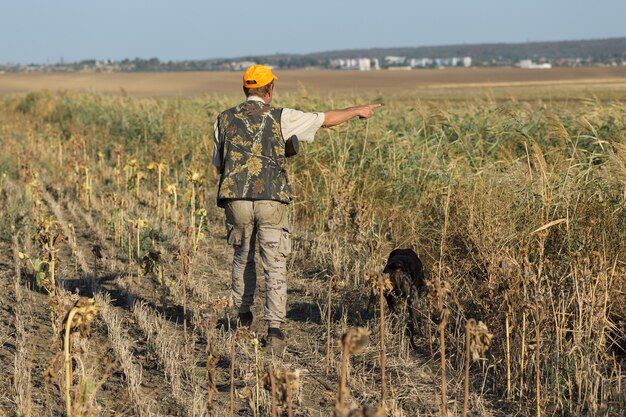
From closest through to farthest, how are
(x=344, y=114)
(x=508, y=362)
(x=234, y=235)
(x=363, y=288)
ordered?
(x=508, y=362) → (x=344, y=114) → (x=234, y=235) → (x=363, y=288)

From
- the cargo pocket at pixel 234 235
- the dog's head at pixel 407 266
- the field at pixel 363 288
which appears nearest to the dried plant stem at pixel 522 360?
the field at pixel 363 288

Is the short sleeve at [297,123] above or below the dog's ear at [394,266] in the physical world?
above

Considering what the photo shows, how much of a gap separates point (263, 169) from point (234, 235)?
0.52 m

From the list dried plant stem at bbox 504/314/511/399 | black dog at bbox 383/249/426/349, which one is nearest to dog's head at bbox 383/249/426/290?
black dog at bbox 383/249/426/349

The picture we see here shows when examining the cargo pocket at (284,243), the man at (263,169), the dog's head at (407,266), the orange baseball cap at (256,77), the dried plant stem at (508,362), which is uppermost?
the orange baseball cap at (256,77)

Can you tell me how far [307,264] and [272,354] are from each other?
2.71 meters

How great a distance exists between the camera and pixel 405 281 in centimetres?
614

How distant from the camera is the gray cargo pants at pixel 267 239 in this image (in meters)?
5.70

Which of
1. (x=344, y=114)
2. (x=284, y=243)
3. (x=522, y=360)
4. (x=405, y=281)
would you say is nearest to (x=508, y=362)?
(x=522, y=360)

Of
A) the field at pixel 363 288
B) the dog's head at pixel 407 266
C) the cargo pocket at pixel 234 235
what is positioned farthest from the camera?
the dog's head at pixel 407 266

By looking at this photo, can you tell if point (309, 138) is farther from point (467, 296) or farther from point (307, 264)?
point (307, 264)

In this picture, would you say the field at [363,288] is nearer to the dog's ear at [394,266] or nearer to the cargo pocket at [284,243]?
the dog's ear at [394,266]

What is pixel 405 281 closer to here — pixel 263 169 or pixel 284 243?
pixel 284 243

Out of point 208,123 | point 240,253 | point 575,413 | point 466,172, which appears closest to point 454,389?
point 575,413
